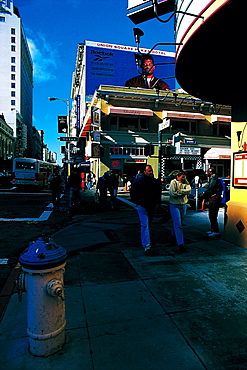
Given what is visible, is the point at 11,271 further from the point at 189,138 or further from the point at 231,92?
the point at 189,138

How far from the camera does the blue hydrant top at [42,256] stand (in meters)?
2.24

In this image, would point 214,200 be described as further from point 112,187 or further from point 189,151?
point 189,151

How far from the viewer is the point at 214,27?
13.1ft

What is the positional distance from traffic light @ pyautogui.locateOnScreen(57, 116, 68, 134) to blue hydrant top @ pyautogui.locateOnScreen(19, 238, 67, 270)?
29.2 metres

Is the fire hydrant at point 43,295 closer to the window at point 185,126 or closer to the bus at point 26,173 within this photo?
the bus at point 26,173

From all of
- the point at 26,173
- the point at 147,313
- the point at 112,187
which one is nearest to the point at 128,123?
the point at 26,173

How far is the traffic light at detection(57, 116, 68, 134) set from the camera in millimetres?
30141

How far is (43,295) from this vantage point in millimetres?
2289

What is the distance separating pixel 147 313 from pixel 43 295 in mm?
1362

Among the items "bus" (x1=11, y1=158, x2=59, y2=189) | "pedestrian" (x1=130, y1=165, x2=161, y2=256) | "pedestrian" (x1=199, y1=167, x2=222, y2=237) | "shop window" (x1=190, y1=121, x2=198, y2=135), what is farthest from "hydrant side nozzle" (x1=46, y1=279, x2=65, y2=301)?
"shop window" (x1=190, y1=121, x2=198, y2=135)

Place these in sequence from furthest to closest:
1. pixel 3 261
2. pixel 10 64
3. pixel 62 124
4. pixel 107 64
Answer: pixel 10 64 < pixel 107 64 < pixel 62 124 < pixel 3 261

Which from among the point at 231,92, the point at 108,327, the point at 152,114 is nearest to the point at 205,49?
the point at 231,92

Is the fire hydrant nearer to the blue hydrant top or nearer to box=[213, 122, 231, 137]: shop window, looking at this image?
the blue hydrant top

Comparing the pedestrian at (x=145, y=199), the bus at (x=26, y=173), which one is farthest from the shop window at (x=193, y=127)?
the pedestrian at (x=145, y=199)
